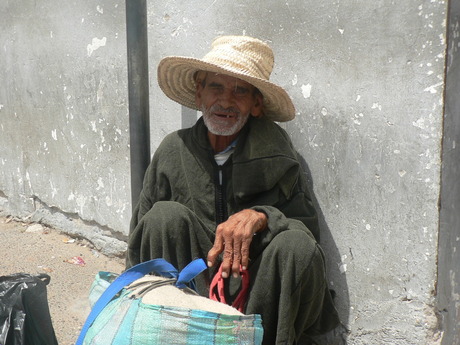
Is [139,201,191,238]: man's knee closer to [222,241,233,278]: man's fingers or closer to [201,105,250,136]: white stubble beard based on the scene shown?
[222,241,233,278]: man's fingers

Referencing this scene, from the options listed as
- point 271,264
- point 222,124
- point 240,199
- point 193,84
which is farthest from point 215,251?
point 193,84

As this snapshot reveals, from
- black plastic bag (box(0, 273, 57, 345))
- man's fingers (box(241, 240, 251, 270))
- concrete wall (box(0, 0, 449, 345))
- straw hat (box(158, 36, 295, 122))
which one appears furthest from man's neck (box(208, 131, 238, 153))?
black plastic bag (box(0, 273, 57, 345))

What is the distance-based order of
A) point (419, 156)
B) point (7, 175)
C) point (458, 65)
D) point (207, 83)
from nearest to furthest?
point (458, 65)
point (419, 156)
point (207, 83)
point (7, 175)

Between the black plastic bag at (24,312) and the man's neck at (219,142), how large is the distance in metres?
0.93

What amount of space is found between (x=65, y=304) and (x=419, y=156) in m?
2.09

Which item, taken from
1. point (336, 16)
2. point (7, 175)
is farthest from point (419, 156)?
point (7, 175)

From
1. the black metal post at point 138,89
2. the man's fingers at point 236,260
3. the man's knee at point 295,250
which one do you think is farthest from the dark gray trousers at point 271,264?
the black metal post at point 138,89

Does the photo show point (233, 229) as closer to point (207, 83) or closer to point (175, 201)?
point (175, 201)

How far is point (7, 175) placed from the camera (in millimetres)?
4938

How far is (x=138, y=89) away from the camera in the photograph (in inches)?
133

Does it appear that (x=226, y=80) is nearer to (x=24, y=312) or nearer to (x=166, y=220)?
(x=166, y=220)

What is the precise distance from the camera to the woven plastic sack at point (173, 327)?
6.93 feet

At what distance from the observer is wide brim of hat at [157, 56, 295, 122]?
2.73 metres

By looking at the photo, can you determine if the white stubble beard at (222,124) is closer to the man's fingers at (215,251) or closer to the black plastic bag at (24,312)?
the man's fingers at (215,251)
